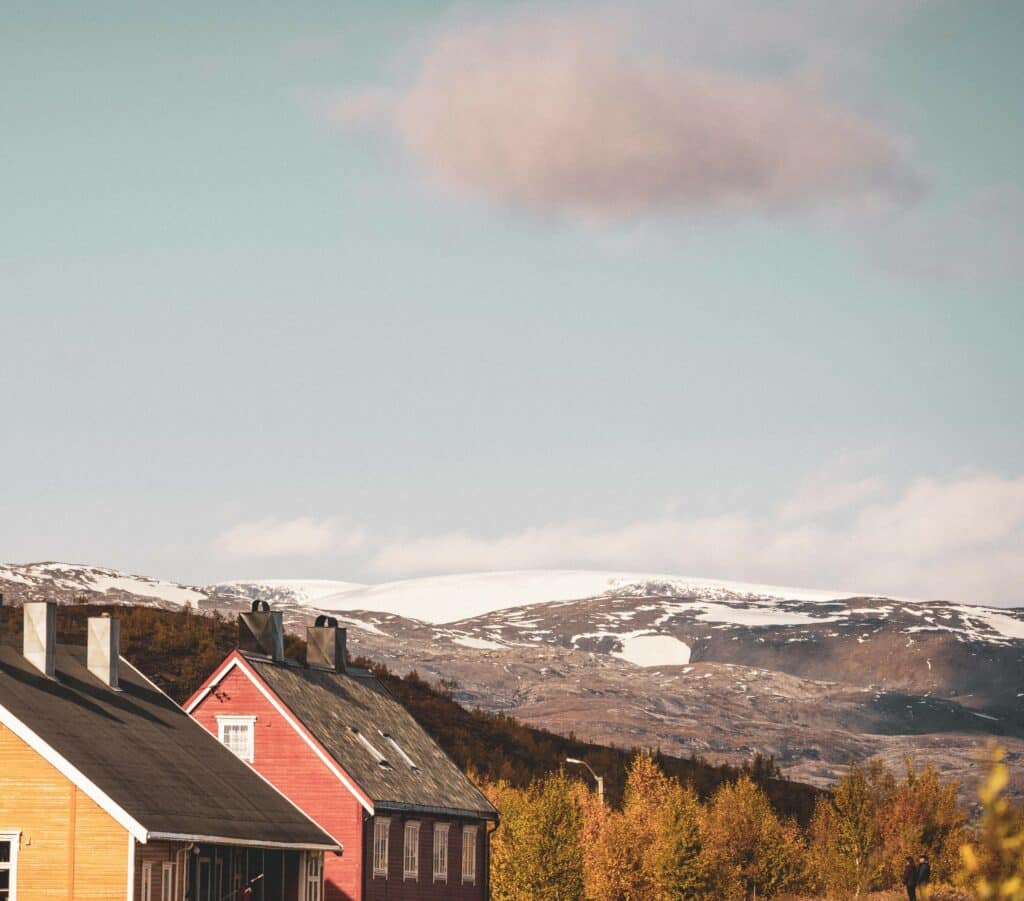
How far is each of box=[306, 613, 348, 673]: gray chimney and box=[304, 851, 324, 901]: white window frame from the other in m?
13.3

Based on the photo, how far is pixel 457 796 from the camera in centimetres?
6031

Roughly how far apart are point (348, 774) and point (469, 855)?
8.70 metres

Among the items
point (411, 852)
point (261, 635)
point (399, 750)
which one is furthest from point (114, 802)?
point (399, 750)

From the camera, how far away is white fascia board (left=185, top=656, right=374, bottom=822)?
52.4m

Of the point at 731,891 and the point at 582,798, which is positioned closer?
the point at 731,891

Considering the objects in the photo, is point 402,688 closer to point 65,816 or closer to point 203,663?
point 203,663

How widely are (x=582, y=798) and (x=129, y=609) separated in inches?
2091

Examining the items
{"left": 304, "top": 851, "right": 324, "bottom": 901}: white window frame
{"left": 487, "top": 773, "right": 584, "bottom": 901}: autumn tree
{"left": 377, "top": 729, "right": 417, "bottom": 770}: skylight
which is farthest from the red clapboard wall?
{"left": 487, "top": 773, "right": 584, "bottom": 901}: autumn tree

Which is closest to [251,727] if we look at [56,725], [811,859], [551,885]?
[56,725]

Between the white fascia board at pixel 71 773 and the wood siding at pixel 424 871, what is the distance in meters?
15.9

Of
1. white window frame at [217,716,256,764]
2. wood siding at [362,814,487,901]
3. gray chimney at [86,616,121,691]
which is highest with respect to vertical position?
gray chimney at [86,616,121,691]

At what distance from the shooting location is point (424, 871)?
5603 cm

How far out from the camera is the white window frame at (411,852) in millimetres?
54781

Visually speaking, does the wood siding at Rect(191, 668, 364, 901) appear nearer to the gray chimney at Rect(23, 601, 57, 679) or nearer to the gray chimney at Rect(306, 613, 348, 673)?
the gray chimney at Rect(306, 613, 348, 673)
